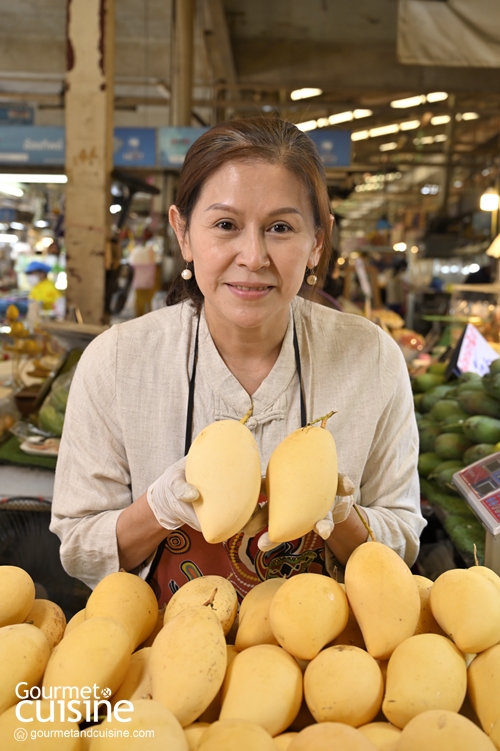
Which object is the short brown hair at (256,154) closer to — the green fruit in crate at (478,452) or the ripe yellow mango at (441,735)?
the ripe yellow mango at (441,735)

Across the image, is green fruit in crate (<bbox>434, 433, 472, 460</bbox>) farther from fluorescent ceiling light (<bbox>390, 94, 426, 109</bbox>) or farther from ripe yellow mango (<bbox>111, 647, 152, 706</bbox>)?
fluorescent ceiling light (<bbox>390, 94, 426, 109</bbox>)

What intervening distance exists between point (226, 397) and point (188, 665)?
2.91 ft

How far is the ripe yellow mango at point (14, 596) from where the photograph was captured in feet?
3.59

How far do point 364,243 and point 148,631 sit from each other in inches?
903

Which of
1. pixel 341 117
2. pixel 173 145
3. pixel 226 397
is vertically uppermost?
pixel 341 117

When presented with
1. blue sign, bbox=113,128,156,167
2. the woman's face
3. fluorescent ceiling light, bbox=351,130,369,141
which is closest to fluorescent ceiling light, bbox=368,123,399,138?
fluorescent ceiling light, bbox=351,130,369,141

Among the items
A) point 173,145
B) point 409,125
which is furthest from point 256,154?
point 409,125

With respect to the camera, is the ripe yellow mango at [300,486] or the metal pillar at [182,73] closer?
the ripe yellow mango at [300,486]

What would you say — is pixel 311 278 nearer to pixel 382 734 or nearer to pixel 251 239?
pixel 251 239

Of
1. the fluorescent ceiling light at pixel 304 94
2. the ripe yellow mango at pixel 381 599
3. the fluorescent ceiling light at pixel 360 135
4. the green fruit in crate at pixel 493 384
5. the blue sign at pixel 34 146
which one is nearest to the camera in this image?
the ripe yellow mango at pixel 381 599

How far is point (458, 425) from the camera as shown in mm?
2955

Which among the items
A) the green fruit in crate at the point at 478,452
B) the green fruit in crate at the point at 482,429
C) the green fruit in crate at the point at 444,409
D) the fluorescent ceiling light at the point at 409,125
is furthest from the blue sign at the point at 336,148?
the fluorescent ceiling light at the point at 409,125

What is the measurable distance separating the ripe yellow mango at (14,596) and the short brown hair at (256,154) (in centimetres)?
92

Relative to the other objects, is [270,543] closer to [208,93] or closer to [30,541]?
[30,541]
